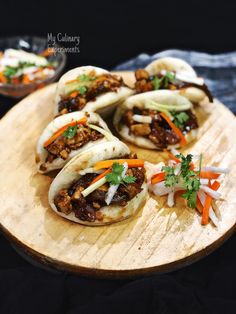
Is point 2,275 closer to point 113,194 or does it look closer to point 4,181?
point 4,181

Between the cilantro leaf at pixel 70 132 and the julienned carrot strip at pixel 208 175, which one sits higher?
the cilantro leaf at pixel 70 132

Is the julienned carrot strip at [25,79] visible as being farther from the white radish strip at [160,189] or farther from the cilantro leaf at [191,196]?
the cilantro leaf at [191,196]

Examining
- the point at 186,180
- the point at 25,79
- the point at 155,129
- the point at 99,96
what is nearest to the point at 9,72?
the point at 25,79

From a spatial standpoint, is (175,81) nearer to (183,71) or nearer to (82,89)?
(183,71)

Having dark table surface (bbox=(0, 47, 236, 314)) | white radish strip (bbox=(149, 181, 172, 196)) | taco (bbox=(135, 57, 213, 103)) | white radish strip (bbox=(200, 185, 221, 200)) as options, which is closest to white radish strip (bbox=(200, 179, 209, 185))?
white radish strip (bbox=(200, 185, 221, 200))

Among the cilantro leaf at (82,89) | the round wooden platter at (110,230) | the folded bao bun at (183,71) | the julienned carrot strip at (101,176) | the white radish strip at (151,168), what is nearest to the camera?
the round wooden platter at (110,230)

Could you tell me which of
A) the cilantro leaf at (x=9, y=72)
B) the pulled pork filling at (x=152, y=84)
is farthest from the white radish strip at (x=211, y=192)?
the cilantro leaf at (x=9, y=72)

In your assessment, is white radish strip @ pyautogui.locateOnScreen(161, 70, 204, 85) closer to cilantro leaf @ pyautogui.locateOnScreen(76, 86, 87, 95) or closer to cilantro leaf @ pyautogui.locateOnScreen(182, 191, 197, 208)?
cilantro leaf @ pyautogui.locateOnScreen(76, 86, 87, 95)

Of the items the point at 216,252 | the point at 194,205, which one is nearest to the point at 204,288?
the point at 216,252
